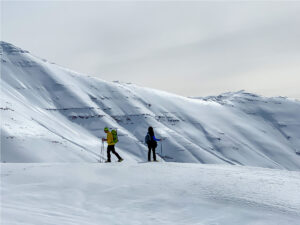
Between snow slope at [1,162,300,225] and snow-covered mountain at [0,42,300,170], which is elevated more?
snow-covered mountain at [0,42,300,170]

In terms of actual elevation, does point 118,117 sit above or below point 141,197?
above

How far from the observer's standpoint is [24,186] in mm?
12102

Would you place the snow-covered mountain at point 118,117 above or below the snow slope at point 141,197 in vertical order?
above

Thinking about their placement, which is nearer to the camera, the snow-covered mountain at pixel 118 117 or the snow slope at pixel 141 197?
the snow slope at pixel 141 197

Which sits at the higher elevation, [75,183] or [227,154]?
[227,154]

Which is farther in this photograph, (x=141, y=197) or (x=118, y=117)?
(x=118, y=117)

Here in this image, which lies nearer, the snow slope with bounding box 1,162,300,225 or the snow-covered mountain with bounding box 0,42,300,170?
the snow slope with bounding box 1,162,300,225

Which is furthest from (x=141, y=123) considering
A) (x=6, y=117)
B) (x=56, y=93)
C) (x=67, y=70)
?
(x=6, y=117)

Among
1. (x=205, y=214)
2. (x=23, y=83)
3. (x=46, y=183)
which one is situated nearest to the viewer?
(x=205, y=214)

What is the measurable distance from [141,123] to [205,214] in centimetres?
16118

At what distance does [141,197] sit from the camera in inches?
469

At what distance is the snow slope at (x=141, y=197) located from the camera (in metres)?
9.76

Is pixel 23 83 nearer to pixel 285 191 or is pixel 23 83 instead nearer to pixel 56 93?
pixel 56 93

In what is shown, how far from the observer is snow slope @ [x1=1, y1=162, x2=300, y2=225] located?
9.76 m
